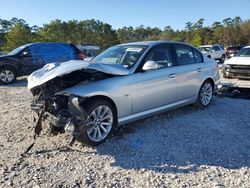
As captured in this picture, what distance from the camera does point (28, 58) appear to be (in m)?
12.9

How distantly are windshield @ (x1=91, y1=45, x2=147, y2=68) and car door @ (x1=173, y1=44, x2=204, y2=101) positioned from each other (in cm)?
102

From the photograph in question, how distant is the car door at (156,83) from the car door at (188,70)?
23cm

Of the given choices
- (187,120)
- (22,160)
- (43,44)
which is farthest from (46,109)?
(43,44)

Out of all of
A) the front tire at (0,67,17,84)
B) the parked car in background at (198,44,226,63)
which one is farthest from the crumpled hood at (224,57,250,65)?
the parked car in background at (198,44,226,63)

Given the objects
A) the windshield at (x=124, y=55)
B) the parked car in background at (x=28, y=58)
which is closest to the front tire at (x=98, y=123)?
the windshield at (x=124, y=55)

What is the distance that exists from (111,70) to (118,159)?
60.1 inches

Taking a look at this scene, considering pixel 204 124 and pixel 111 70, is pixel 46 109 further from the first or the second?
pixel 204 124

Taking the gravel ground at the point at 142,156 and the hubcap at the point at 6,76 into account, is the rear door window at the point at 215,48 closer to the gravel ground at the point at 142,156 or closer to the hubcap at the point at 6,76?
the hubcap at the point at 6,76

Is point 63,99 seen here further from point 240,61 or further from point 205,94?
point 240,61

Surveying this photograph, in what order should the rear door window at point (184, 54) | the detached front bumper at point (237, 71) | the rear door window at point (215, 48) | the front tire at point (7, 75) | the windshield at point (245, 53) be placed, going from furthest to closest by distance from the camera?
the rear door window at point (215, 48), the windshield at point (245, 53), the front tire at point (7, 75), the detached front bumper at point (237, 71), the rear door window at point (184, 54)

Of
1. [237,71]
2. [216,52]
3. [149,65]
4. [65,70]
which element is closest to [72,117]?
[65,70]

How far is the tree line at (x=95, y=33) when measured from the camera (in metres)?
42.8

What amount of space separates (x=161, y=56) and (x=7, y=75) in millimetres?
8245

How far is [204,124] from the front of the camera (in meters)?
6.15
